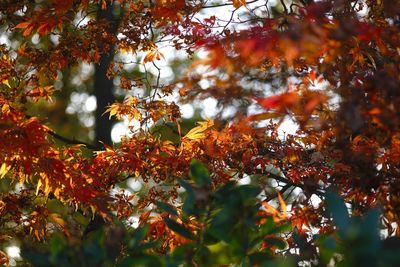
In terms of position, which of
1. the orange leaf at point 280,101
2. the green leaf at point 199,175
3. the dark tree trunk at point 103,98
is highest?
the orange leaf at point 280,101

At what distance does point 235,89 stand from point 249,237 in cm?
94

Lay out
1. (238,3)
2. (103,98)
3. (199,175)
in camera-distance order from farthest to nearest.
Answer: (103,98), (238,3), (199,175)

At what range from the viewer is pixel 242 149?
5.97 m

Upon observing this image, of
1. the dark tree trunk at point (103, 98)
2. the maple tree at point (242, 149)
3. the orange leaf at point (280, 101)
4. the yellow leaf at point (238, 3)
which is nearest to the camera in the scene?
the maple tree at point (242, 149)

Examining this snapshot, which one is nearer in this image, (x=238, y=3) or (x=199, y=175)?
(x=199, y=175)

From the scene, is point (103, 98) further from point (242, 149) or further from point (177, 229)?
point (177, 229)

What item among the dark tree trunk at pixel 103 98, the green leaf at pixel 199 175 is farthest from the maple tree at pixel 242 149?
the dark tree trunk at pixel 103 98

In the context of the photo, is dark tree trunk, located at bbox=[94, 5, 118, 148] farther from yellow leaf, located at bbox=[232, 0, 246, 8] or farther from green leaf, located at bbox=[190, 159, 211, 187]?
green leaf, located at bbox=[190, 159, 211, 187]

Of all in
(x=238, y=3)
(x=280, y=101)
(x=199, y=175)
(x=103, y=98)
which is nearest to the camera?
(x=199, y=175)

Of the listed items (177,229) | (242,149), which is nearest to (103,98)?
(242,149)

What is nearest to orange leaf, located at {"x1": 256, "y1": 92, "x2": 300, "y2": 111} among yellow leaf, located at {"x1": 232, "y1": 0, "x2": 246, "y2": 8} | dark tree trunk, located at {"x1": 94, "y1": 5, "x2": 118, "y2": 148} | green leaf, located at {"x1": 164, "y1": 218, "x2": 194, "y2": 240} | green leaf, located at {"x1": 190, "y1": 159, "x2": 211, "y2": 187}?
green leaf, located at {"x1": 190, "y1": 159, "x2": 211, "y2": 187}

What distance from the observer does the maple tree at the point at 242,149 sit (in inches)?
97.6

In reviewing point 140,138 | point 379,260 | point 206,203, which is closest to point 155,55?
point 140,138

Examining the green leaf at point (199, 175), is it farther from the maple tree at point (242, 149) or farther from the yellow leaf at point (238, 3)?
the yellow leaf at point (238, 3)
